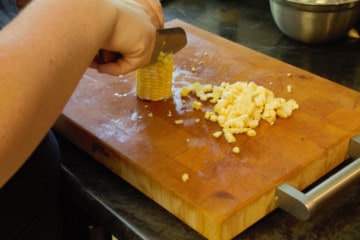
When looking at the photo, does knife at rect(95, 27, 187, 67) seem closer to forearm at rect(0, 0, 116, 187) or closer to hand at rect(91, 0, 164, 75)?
hand at rect(91, 0, 164, 75)

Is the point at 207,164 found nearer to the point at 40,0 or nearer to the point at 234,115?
the point at 234,115

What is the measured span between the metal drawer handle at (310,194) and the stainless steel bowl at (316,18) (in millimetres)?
601

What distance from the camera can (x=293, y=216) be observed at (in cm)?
89

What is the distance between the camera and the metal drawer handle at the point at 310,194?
0.81 m

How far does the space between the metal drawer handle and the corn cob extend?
37 centimetres

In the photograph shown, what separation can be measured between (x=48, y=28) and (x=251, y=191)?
16.9 inches

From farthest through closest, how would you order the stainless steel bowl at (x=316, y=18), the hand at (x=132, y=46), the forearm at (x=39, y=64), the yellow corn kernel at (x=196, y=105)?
the stainless steel bowl at (x=316, y=18) → the yellow corn kernel at (x=196, y=105) → the hand at (x=132, y=46) → the forearm at (x=39, y=64)

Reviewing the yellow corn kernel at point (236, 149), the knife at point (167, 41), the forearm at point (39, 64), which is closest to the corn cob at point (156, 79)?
the knife at point (167, 41)

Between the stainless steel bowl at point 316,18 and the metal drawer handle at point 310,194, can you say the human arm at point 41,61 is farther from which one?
the stainless steel bowl at point 316,18

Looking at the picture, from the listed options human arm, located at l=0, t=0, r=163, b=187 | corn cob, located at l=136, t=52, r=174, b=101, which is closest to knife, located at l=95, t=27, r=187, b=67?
corn cob, located at l=136, t=52, r=174, b=101

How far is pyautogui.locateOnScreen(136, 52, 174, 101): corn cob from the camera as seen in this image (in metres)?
1.08

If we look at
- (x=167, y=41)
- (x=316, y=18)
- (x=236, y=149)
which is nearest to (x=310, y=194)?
(x=236, y=149)

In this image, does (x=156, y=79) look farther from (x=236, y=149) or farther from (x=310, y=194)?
(x=310, y=194)

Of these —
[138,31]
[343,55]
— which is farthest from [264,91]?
[343,55]
